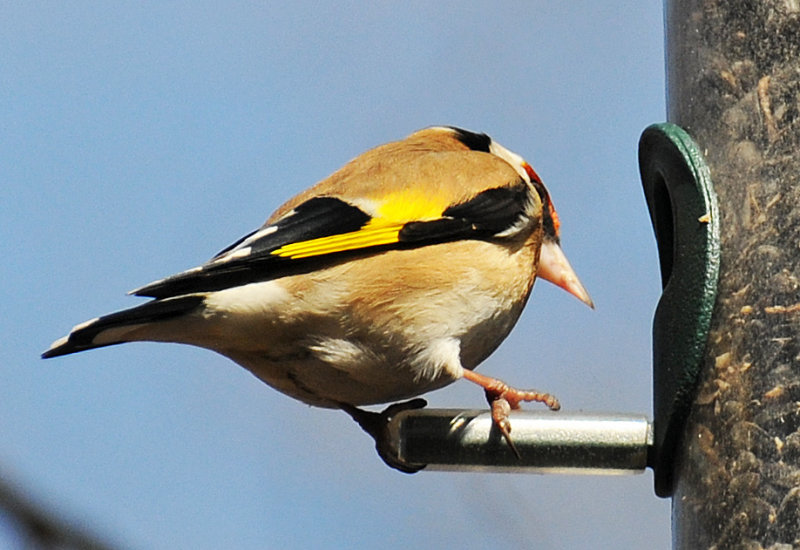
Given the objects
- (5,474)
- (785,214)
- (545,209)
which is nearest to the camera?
(5,474)

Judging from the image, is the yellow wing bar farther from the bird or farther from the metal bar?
the metal bar

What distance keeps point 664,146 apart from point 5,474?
1.81 metres

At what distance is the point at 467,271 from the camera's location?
12.1 ft

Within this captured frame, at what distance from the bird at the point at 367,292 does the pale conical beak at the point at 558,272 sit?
0.42 m

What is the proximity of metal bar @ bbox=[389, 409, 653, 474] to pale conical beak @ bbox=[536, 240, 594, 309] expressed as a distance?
1.25m

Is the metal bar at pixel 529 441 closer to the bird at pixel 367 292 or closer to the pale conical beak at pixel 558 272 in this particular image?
the bird at pixel 367 292

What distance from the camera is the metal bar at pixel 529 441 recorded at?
10.1ft

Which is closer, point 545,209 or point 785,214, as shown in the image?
point 785,214

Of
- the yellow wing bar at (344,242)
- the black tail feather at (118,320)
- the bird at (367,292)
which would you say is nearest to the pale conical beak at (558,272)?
the bird at (367,292)

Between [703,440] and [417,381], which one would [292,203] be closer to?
[417,381]

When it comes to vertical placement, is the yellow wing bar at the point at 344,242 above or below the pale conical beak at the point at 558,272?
above

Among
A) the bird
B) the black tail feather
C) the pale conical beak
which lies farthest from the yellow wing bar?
the pale conical beak

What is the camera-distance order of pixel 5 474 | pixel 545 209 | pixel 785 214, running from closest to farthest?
pixel 5 474, pixel 785 214, pixel 545 209

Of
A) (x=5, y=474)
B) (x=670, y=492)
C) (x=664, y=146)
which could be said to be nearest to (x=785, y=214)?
(x=664, y=146)
